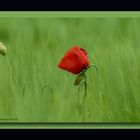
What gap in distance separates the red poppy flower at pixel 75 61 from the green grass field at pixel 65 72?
30 millimetres

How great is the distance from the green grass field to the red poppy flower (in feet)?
0.10

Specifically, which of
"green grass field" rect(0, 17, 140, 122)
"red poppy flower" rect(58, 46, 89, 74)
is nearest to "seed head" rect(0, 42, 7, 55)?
"green grass field" rect(0, 17, 140, 122)

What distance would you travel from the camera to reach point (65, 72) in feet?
7.11

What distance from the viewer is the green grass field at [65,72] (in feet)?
7.10

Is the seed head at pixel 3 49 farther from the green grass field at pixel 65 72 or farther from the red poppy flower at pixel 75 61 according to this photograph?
the red poppy flower at pixel 75 61

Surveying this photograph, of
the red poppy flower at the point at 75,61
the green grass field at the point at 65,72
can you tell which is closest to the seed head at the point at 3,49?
the green grass field at the point at 65,72

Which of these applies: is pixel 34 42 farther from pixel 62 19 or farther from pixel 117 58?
pixel 117 58

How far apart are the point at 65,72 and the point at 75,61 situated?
0.28ft

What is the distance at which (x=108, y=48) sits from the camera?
2.19m

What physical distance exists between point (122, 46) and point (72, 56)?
230mm

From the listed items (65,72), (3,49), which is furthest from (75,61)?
(3,49)

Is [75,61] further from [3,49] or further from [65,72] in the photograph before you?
[3,49]

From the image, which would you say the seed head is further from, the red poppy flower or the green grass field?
the red poppy flower

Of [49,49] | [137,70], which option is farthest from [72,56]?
[137,70]
